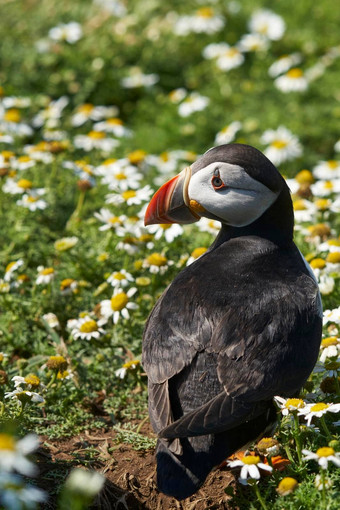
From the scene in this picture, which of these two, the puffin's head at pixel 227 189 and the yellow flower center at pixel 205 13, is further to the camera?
the yellow flower center at pixel 205 13

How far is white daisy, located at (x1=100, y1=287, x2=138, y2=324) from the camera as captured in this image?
4.49 meters

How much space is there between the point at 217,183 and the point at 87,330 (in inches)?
46.3

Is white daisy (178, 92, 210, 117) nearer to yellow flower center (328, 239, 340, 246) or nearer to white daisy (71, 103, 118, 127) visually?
white daisy (71, 103, 118, 127)

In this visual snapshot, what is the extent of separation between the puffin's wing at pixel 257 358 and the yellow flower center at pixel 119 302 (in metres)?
1.17

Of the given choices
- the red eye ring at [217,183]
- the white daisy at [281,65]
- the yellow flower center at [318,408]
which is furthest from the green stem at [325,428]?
the white daisy at [281,65]

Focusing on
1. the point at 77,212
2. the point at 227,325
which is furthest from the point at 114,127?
the point at 227,325

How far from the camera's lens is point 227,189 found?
3777mm

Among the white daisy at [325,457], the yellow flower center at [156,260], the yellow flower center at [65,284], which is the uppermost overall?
the white daisy at [325,457]

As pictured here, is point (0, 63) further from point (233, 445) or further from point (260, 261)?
point (233, 445)

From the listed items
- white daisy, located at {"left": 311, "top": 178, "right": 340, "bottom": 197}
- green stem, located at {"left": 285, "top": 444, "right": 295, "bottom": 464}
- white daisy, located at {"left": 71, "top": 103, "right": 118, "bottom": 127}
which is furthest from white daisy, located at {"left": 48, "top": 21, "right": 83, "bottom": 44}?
green stem, located at {"left": 285, "top": 444, "right": 295, "bottom": 464}

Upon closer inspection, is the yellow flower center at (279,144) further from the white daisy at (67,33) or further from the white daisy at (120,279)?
the white daisy at (67,33)

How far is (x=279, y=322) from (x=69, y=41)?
227 inches

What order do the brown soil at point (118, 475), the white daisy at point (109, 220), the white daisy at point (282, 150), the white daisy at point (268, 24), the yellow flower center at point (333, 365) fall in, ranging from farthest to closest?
the white daisy at point (268, 24), the white daisy at point (282, 150), the white daisy at point (109, 220), the yellow flower center at point (333, 365), the brown soil at point (118, 475)

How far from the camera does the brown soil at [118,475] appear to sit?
3496 millimetres
